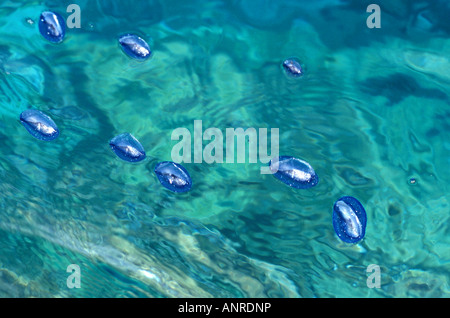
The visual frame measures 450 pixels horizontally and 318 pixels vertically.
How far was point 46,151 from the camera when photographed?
12.7ft

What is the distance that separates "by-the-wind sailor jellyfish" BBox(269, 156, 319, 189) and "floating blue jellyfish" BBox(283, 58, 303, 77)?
65cm

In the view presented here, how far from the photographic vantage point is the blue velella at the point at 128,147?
3.60 metres

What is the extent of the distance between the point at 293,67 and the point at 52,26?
186 cm

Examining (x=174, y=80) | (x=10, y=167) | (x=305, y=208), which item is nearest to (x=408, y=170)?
(x=305, y=208)

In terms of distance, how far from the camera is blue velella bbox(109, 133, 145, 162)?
3596 mm

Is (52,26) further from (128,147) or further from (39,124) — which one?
(128,147)

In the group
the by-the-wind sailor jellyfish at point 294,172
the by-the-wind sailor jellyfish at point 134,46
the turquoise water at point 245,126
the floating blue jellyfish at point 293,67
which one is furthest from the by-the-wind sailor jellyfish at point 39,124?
the floating blue jellyfish at point 293,67

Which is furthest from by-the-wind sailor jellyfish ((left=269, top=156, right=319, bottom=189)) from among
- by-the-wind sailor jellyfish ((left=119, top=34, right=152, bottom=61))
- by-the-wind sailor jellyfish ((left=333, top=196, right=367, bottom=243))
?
by-the-wind sailor jellyfish ((left=119, top=34, right=152, bottom=61))

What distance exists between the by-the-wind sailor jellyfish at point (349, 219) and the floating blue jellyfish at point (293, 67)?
3.56 feet

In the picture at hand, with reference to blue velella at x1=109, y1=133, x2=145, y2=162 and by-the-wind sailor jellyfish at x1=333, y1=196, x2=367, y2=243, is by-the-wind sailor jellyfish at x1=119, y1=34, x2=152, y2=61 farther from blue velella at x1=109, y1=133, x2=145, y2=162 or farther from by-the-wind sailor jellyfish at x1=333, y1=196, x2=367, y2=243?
by-the-wind sailor jellyfish at x1=333, y1=196, x2=367, y2=243

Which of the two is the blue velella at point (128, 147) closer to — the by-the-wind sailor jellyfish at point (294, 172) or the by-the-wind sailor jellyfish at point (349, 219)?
the by-the-wind sailor jellyfish at point (294, 172)
